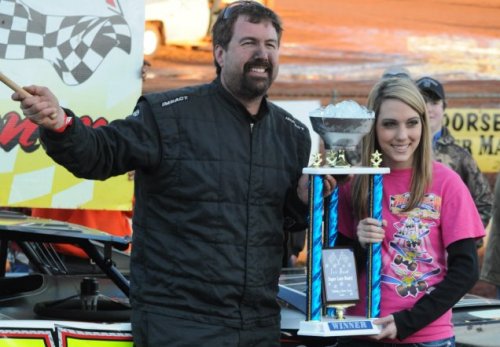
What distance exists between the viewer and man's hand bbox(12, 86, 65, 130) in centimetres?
327

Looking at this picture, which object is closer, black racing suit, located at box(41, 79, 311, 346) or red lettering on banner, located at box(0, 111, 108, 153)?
black racing suit, located at box(41, 79, 311, 346)

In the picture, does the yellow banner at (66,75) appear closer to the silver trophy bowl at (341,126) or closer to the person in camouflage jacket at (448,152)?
the person in camouflage jacket at (448,152)

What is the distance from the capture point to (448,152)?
622 cm

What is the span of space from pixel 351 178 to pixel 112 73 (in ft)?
7.63

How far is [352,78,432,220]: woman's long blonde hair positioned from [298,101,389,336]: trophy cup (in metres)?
0.08

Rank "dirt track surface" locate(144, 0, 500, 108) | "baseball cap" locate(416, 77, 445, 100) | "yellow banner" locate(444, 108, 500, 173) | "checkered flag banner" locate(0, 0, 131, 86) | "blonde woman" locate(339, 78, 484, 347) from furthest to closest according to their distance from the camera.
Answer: "yellow banner" locate(444, 108, 500, 173), "dirt track surface" locate(144, 0, 500, 108), "baseball cap" locate(416, 77, 445, 100), "checkered flag banner" locate(0, 0, 131, 86), "blonde woman" locate(339, 78, 484, 347)

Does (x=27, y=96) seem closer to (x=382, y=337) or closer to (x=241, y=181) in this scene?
(x=241, y=181)

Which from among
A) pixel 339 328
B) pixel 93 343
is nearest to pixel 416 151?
pixel 339 328

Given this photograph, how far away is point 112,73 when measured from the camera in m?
6.02

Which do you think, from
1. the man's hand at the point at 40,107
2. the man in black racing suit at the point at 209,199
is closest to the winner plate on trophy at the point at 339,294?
the man in black racing suit at the point at 209,199

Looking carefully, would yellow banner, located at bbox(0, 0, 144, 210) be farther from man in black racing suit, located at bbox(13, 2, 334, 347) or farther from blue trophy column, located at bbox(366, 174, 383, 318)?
blue trophy column, located at bbox(366, 174, 383, 318)

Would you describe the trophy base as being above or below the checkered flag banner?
below

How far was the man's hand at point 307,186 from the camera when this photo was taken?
386 cm

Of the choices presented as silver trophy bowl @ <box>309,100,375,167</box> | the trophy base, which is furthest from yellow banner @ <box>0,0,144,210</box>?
the trophy base
